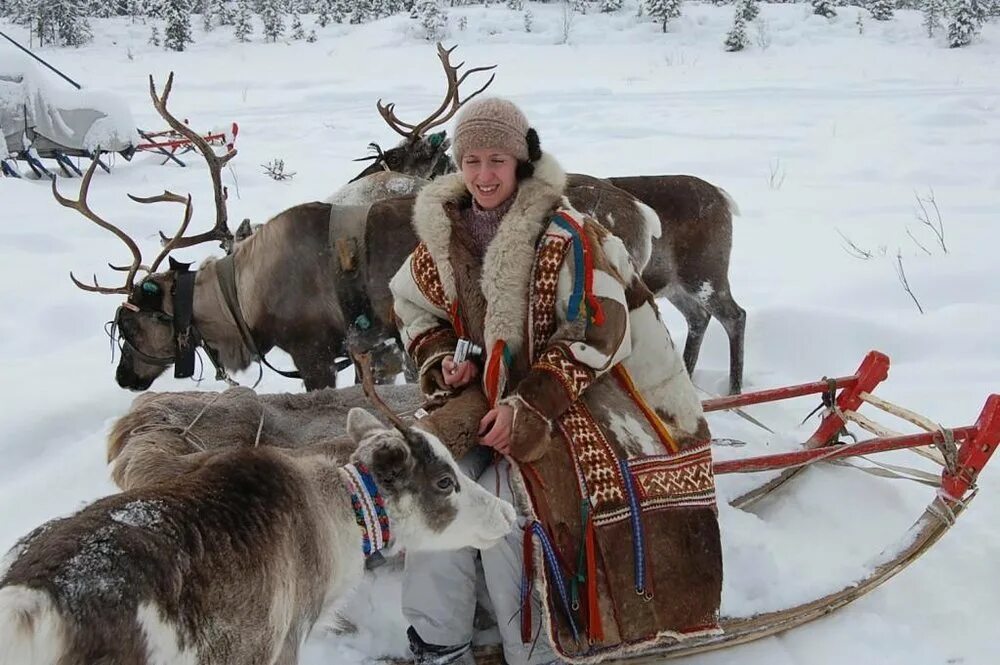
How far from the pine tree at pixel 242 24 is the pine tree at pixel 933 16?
22660 mm

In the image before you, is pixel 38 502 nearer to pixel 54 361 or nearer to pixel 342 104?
pixel 54 361

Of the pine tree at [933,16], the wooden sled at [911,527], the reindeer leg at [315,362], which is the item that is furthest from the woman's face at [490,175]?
the pine tree at [933,16]

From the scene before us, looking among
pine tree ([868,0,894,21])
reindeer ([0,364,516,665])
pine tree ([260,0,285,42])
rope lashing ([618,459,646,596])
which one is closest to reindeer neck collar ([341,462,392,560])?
reindeer ([0,364,516,665])

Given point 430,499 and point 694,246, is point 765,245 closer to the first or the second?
point 694,246

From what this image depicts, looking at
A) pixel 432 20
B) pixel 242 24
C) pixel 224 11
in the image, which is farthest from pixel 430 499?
pixel 224 11

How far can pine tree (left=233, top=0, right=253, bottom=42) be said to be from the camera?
29.4m

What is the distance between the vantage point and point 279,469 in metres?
2.08

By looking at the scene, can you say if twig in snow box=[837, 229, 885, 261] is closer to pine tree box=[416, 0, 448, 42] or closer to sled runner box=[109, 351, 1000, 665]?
sled runner box=[109, 351, 1000, 665]

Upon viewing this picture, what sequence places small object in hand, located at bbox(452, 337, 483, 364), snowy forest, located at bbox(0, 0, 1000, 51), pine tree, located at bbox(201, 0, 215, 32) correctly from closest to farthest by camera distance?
small object in hand, located at bbox(452, 337, 483, 364)
snowy forest, located at bbox(0, 0, 1000, 51)
pine tree, located at bbox(201, 0, 215, 32)

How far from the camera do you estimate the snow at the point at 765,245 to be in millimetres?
2879

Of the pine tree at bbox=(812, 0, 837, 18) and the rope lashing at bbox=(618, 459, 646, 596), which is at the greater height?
the pine tree at bbox=(812, 0, 837, 18)

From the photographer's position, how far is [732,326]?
4.75m

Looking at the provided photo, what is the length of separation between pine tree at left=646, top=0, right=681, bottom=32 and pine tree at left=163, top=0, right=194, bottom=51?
52.7 ft

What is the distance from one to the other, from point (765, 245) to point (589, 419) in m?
5.79
